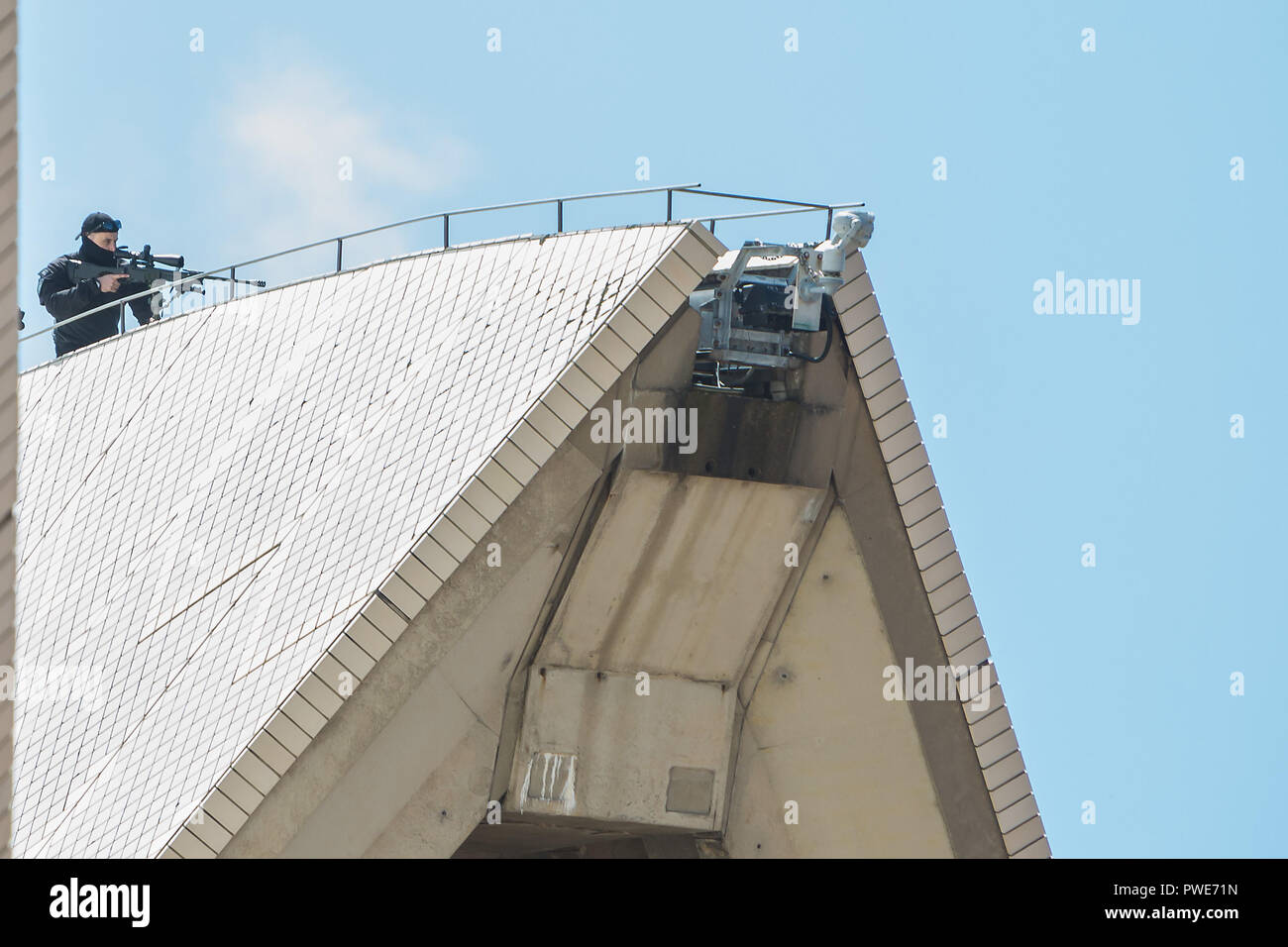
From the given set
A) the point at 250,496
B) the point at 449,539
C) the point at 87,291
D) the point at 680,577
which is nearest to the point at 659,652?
the point at 680,577

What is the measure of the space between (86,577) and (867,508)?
11427mm

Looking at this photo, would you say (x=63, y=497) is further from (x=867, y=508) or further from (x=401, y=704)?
(x=867, y=508)

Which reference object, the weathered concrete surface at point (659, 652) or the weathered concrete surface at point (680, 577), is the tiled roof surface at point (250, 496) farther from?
the weathered concrete surface at point (659, 652)

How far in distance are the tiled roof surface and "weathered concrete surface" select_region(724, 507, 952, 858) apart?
4.62 metres

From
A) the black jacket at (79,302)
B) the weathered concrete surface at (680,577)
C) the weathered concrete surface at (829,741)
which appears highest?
the black jacket at (79,302)

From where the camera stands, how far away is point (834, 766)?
23125 millimetres

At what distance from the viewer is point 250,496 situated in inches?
941

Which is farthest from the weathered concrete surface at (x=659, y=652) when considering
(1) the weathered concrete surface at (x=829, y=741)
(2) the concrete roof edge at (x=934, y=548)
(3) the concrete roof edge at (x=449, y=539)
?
(3) the concrete roof edge at (x=449, y=539)

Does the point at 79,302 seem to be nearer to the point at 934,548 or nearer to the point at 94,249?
the point at 94,249

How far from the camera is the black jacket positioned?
32844 mm

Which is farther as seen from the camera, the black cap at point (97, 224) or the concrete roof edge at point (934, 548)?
the black cap at point (97, 224)

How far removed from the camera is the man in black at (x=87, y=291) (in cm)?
3309

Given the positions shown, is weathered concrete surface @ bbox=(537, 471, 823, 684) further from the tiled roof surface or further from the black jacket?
the black jacket

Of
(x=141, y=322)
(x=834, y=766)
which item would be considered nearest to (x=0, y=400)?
(x=834, y=766)
